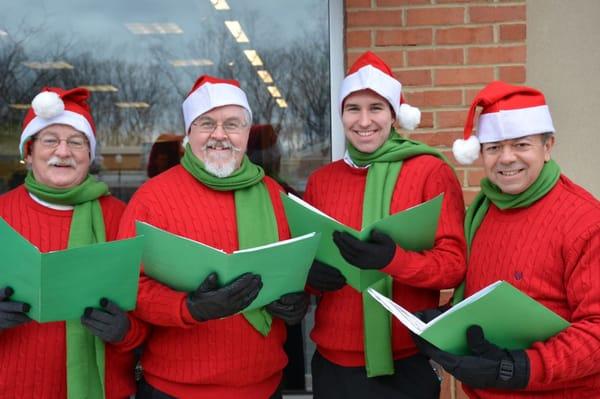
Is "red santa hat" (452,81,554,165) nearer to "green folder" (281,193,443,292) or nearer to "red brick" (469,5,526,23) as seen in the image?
"green folder" (281,193,443,292)

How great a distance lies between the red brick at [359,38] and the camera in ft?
11.6

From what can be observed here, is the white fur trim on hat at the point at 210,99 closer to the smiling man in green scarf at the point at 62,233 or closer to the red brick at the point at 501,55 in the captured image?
the smiling man in green scarf at the point at 62,233

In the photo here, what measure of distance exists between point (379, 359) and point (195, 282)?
→ 2.47 feet

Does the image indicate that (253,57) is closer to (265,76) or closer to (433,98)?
(265,76)

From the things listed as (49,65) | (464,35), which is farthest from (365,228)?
(49,65)

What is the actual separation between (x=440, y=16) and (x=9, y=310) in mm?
2498

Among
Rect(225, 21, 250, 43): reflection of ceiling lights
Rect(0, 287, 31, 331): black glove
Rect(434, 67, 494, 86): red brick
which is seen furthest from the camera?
Rect(225, 21, 250, 43): reflection of ceiling lights

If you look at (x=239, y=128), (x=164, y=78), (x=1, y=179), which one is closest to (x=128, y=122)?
(x=164, y=78)

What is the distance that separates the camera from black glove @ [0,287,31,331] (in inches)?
83.7

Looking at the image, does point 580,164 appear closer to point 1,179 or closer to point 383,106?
point 383,106

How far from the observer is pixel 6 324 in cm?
216

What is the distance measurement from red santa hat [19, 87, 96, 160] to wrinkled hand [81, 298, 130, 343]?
742 millimetres

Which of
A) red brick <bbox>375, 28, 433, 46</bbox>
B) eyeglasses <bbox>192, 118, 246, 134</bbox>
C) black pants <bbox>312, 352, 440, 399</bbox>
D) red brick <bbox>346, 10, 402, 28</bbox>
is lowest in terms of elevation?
black pants <bbox>312, 352, 440, 399</bbox>

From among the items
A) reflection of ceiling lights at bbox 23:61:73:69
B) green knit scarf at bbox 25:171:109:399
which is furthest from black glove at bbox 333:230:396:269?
reflection of ceiling lights at bbox 23:61:73:69
